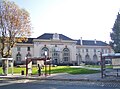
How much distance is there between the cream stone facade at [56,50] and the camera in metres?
88.3

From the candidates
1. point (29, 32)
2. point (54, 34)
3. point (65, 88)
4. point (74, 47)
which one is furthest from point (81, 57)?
Answer: point (65, 88)

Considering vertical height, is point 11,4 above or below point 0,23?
above

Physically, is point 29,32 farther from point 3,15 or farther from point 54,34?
point 54,34

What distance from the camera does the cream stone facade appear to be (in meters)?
88.3

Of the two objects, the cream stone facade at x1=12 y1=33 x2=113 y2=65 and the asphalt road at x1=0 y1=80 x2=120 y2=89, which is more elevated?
the cream stone facade at x1=12 y1=33 x2=113 y2=65

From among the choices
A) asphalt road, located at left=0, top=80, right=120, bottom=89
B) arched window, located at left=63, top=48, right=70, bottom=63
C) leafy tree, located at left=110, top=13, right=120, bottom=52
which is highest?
leafy tree, located at left=110, top=13, right=120, bottom=52

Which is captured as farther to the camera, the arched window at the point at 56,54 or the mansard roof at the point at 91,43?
the mansard roof at the point at 91,43

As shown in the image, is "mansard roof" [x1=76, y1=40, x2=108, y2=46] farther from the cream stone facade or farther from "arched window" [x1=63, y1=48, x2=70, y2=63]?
"arched window" [x1=63, y1=48, x2=70, y2=63]

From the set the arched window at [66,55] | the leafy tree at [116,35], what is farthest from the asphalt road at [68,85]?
the arched window at [66,55]

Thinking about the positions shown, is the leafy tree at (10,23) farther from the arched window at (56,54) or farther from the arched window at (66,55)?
the arched window at (66,55)

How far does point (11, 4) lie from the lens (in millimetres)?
36312

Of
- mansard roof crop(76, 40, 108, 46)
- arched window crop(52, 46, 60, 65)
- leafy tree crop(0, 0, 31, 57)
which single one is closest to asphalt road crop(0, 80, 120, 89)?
leafy tree crop(0, 0, 31, 57)

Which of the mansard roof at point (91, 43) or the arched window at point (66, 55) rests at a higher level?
the mansard roof at point (91, 43)

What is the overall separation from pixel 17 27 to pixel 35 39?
51882mm
